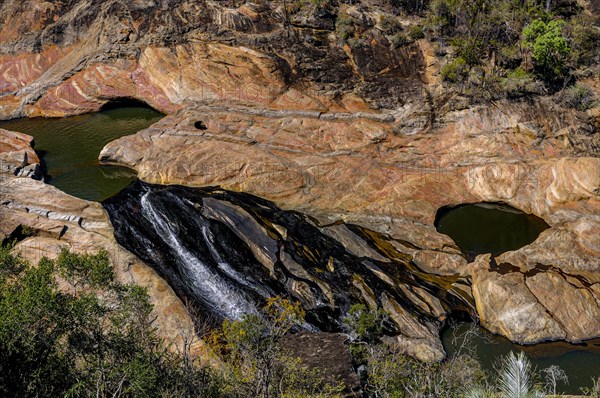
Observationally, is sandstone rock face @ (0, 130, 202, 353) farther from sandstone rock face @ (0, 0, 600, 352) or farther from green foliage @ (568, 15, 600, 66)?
green foliage @ (568, 15, 600, 66)

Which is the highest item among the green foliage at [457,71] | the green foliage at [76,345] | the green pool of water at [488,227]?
the green foliage at [76,345]

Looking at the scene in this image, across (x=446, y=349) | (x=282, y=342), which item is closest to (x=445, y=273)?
(x=446, y=349)

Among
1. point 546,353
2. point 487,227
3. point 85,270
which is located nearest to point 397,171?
point 487,227

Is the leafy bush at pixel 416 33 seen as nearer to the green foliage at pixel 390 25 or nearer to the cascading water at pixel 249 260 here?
the green foliage at pixel 390 25

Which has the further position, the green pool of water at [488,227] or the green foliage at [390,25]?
the green foliage at [390,25]

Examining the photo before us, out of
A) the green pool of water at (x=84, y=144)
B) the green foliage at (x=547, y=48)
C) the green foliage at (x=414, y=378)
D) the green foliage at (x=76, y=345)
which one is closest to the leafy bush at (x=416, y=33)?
the green foliage at (x=547, y=48)

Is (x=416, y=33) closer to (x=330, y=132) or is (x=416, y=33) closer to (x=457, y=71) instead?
(x=457, y=71)
